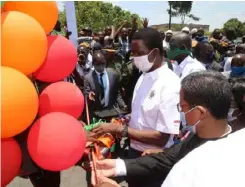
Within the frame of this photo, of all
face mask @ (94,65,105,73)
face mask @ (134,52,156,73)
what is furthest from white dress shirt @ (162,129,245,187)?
face mask @ (94,65,105,73)

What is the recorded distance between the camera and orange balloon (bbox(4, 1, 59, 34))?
1748mm

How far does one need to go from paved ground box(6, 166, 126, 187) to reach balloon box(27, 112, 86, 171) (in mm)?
2239

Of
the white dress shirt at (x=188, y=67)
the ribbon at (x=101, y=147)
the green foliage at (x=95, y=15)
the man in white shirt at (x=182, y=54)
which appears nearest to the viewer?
the ribbon at (x=101, y=147)

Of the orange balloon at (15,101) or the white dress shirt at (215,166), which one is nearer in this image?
the white dress shirt at (215,166)

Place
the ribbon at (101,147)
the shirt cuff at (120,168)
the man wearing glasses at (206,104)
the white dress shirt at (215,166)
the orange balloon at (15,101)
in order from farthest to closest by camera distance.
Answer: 1. the ribbon at (101,147)
2. the shirt cuff at (120,168)
3. the man wearing glasses at (206,104)
4. the orange balloon at (15,101)
5. the white dress shirt at (215,166)

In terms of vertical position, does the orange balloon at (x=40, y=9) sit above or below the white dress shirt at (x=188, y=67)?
above

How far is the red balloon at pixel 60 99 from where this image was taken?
1.87 meters

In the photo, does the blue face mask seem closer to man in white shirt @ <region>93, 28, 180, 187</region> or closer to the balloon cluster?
man in white shirt @ <region>93, 28, 180, 187</region>

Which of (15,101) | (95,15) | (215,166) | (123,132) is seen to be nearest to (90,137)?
(123,132)

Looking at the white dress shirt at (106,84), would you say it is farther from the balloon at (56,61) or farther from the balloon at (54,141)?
the balloon at (54,141)

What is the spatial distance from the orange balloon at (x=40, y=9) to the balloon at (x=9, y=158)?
2.28 ft

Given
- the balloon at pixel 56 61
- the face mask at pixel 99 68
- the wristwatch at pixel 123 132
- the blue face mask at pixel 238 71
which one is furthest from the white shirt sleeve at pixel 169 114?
the face mask at pixel 99 68

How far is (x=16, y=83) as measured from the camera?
149cm

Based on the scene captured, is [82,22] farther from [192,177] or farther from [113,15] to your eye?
[192,177]
